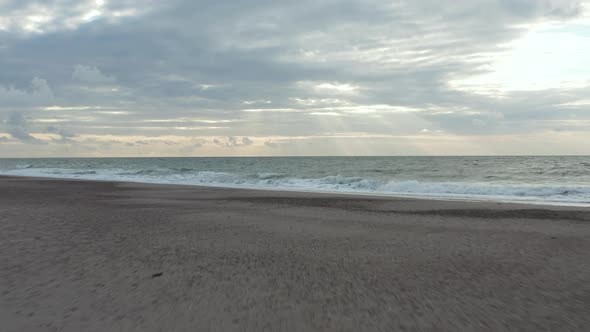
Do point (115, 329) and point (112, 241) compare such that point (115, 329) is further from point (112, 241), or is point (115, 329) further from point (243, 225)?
point (243, 225)

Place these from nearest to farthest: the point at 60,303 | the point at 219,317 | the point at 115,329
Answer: the point at 115,329 → the point at 219,317 → the point at 60,303

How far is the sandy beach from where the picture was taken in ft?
14.4

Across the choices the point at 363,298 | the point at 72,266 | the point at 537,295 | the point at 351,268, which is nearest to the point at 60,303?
the point at 72,266

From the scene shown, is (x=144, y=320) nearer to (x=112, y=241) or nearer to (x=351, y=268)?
(x=351, y=268)

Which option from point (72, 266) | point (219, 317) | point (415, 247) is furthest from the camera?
point (415, 247)

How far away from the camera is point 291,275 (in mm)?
6117

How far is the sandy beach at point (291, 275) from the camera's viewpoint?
4.40m

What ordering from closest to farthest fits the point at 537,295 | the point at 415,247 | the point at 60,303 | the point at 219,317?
the point at 219,317 → the point at 60,303 → the point at 537,295 → the point at 415,247

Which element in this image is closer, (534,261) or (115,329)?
(115,329)

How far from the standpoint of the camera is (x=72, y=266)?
21.2 feet

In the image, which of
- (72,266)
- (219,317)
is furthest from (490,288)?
(72,266)

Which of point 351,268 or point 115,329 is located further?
point 351,268

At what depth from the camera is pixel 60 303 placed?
4793 millimetres

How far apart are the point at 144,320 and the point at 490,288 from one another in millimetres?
4740
